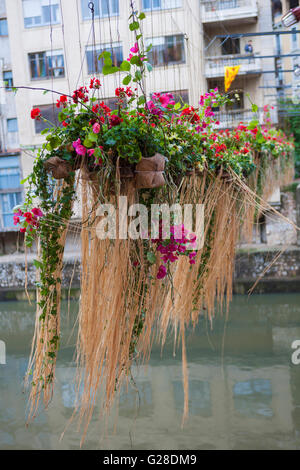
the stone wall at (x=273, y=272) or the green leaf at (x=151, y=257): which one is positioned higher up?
the green leaf at (x=151, y=257)

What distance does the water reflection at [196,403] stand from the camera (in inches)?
123

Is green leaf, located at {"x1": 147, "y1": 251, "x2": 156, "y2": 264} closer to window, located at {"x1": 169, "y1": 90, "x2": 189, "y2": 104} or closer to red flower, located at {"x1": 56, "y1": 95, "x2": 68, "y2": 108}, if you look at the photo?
red flower, located at {"x1": 56, "y1": 95, "x2": 68, "y2": 108}

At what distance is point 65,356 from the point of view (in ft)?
17.2

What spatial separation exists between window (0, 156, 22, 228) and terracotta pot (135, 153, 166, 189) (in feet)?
37.8

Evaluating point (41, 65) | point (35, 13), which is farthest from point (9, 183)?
point (35, 13)

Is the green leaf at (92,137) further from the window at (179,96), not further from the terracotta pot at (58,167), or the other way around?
the window at (179,96)

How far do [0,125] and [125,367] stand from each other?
13.3 metres

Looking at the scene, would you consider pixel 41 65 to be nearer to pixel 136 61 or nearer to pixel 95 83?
pixel 95 83

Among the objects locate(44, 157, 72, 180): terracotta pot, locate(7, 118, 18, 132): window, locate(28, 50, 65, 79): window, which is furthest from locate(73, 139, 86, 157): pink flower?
locate(7, 118, 18, 132): window

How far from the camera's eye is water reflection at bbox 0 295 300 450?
10.2 ft

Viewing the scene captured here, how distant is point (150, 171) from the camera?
5.86 ft

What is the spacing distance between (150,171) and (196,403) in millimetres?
2442

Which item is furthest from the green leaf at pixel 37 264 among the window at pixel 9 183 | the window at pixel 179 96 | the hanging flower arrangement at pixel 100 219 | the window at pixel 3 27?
the window at pixel 3 27

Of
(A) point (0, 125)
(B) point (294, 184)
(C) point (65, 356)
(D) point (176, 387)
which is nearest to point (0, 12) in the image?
(A) point (0, 125)
